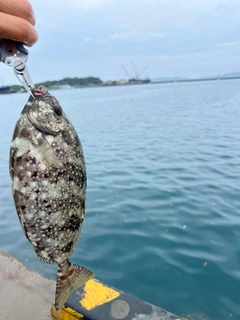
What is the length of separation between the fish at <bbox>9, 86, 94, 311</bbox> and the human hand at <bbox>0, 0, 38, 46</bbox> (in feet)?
1.34

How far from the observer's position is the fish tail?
8.74 ft

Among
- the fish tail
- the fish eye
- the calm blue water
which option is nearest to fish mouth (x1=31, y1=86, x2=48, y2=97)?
the fish eye

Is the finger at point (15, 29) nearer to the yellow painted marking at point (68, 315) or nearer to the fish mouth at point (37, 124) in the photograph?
the fish mouth at point (37, 124)

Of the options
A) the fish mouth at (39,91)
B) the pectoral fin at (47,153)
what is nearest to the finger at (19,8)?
the fish mouth at (39,91)

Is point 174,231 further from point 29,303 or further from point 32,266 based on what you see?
point 29,303

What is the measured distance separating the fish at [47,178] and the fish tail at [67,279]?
10mm

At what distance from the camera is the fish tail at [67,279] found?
2664mm

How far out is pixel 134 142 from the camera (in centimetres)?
1878

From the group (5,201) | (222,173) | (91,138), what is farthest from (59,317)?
(91,138)

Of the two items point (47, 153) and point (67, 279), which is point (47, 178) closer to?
point (47, 153)

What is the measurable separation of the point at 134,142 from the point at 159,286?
13.4 m

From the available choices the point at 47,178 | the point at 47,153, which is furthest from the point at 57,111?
the point at 47,178

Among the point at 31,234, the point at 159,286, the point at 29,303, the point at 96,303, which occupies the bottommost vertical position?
the point at 159,286

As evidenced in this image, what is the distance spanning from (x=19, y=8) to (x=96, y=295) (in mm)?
3156
